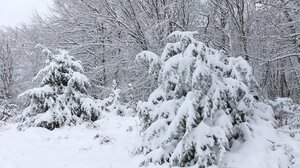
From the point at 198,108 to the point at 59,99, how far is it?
17.8 feet

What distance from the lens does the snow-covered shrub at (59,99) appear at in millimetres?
9594

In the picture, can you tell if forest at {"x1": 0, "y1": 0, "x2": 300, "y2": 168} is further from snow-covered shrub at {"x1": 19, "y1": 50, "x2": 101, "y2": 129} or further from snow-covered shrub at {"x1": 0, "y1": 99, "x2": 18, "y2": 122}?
snow-covered shrub at {"x1": 0, "y1": 99, "x2": 18, "y2": 122}

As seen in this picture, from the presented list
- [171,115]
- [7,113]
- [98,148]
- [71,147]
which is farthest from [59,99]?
[7,113]

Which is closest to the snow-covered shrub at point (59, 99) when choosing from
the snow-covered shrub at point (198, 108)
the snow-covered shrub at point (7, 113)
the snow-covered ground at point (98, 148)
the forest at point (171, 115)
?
the forest at point (171, 115)

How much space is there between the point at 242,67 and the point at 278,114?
1552mm

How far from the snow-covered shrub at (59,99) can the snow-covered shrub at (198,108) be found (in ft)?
12.9

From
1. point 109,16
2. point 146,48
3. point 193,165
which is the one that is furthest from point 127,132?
point 109,16

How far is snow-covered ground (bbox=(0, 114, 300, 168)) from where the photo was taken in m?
5.21

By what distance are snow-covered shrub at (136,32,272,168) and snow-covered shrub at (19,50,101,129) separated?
3.94m

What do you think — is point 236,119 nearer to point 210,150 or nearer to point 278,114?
point 210,150

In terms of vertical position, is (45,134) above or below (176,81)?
below

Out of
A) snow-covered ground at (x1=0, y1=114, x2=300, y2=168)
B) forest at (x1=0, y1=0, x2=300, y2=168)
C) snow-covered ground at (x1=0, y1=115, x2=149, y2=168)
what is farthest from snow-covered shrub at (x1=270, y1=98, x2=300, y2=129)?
snow-covered ground at (x1=0, y1=115, x2=149, y2=168)

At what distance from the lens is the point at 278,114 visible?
7.10 meters

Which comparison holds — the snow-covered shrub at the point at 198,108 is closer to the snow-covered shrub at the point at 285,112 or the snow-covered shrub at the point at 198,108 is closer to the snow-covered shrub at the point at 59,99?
the snow-covered shrub at the point at 285,112
